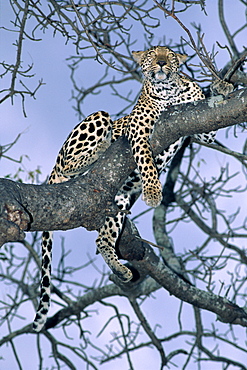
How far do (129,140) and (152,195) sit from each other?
529 millimetres

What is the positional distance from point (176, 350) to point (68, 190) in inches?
135

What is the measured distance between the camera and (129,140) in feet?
16.2

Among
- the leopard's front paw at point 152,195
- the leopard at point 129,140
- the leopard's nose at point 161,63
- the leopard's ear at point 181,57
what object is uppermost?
the leopard's ear at point 181,57

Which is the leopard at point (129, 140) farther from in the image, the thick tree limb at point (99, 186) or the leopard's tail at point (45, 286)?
the thick tree limb at point (99, 186)

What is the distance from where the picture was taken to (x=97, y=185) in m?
4.61

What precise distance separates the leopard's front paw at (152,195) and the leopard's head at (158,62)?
1120mm

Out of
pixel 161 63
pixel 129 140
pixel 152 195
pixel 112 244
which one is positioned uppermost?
pixel 161 63

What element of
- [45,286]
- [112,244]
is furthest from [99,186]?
[45,286]

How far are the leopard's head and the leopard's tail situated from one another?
5.96 feet

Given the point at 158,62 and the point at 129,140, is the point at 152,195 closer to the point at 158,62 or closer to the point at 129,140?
the point at 129,140

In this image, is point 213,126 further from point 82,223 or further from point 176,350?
point 176,350

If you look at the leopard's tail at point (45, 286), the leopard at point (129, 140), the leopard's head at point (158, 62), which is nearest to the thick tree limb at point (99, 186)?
the leopard at point (129, 140)

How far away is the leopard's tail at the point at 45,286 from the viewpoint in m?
5.33

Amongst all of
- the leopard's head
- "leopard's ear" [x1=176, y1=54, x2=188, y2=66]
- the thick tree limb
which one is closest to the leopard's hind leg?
the thick tree limb
